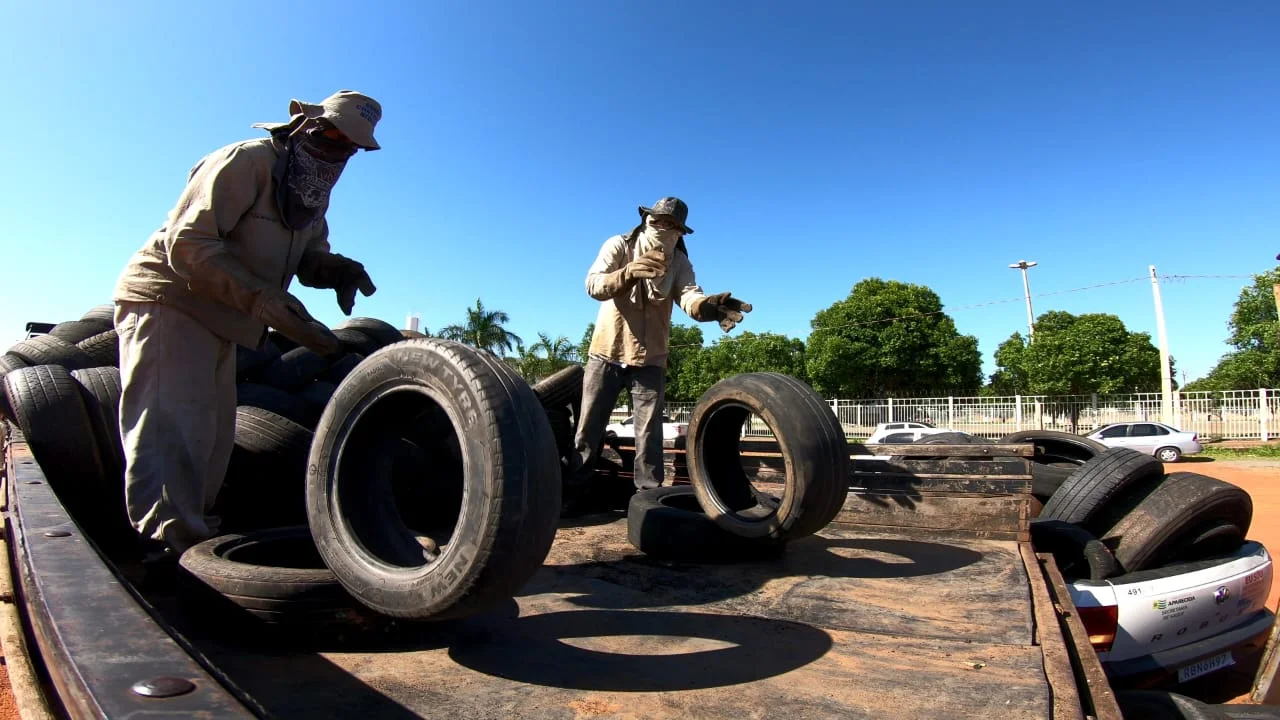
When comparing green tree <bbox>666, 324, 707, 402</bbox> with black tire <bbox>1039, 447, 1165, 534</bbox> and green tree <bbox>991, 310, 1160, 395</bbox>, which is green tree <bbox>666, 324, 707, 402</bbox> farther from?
black tire <bbox>1039, 447, 1165, 534</bbox>

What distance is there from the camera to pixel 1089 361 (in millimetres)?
30047

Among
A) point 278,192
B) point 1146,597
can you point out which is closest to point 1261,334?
point 1146,597

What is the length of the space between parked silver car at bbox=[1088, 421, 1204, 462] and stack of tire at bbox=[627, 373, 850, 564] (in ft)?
66.6

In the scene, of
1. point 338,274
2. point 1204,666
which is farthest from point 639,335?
point 1204,666

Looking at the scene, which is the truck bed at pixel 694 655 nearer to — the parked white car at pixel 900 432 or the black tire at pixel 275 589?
the black tire at pixel 275 589

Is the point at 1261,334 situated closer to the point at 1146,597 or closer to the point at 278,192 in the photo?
the point at 1146,597

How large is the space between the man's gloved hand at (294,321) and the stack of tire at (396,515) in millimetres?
407

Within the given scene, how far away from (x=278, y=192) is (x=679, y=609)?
2144 millimetres

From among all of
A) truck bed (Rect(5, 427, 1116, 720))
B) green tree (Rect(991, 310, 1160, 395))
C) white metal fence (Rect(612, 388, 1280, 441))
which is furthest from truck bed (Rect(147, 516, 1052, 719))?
green tree (Rect(991, 310, 1160, 395))

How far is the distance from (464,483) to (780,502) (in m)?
1.98

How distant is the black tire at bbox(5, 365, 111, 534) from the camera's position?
2875mm

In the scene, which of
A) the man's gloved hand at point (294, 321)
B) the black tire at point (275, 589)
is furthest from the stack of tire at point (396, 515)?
the man's gloved hand at point (294, 321)

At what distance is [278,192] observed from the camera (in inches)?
111

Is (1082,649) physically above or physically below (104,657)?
below
